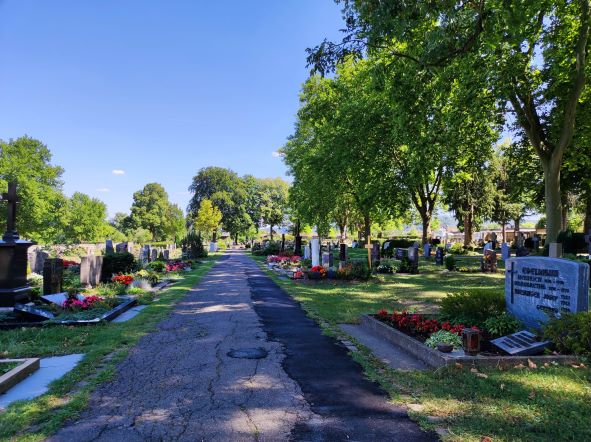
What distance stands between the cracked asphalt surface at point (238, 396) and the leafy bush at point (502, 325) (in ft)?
8.51

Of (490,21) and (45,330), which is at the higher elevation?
(490,21)

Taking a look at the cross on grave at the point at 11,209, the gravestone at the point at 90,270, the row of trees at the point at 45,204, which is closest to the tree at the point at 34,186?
the row of trees at the point at 45,204

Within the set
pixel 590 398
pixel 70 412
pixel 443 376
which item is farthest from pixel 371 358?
pixel 70 412

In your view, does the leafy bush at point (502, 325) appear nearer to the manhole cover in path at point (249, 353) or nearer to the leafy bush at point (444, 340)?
the leafy bush at point (444, 340)

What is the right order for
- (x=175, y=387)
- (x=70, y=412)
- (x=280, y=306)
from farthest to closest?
1. (x=280, y=306)
2. (x=175, y=387)
3. (x=70, y=412)

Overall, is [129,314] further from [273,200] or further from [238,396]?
[273,200]

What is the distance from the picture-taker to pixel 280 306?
11.8m

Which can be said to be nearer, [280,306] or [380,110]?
[280,306]

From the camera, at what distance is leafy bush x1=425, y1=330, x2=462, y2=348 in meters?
6.29

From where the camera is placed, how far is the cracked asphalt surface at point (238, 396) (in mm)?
3850

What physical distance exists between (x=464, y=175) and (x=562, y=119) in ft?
36.2

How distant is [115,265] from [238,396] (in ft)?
45.5

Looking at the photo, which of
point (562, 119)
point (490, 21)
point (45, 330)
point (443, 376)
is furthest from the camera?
point (562, 119)

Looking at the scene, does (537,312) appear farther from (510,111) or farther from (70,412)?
(510,111)
